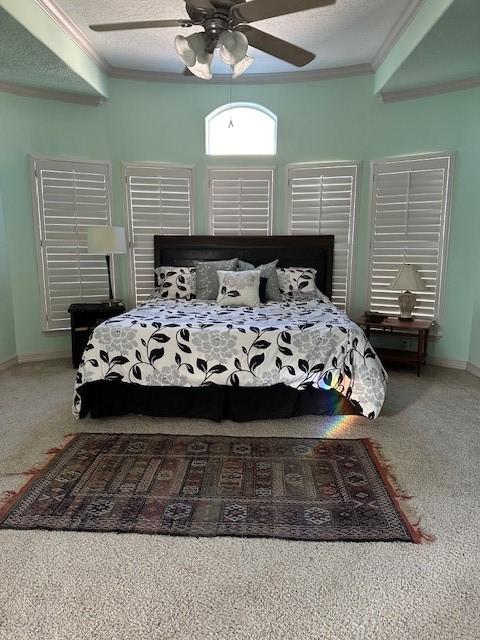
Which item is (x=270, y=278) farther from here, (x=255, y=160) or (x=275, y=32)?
(x=275, y=32)

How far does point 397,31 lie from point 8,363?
16.4 feet

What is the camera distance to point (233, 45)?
2.36 metres

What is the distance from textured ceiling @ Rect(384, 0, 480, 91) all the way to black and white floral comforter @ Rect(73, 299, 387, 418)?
2.26 meters

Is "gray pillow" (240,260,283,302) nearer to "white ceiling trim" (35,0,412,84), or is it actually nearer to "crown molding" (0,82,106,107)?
"white ceiling trim" (35,0,412,84)

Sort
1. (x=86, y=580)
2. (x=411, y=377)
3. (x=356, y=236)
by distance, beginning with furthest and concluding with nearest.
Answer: (x=356, y=236) < (x=411, y=377) < (x=86, y=580)

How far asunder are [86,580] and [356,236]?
4.19 meters

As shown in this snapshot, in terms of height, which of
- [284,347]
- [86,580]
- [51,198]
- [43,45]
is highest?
[43,45]

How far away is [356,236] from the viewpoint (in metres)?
4.78

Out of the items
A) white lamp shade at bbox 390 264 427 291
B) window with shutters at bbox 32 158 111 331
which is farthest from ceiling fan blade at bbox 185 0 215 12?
white lamp shade at bbox 390 264 427 291

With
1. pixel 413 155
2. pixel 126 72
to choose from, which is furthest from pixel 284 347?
pixel 126 72

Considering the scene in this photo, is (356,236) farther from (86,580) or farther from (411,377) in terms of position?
(86,580)

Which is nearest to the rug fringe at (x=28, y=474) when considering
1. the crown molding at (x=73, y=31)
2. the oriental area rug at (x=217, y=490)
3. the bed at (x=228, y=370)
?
the oriental area rug at (x=217, y=490)

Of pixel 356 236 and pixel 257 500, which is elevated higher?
pixel 356 236

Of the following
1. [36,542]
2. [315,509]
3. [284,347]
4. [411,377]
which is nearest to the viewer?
[36,542]
